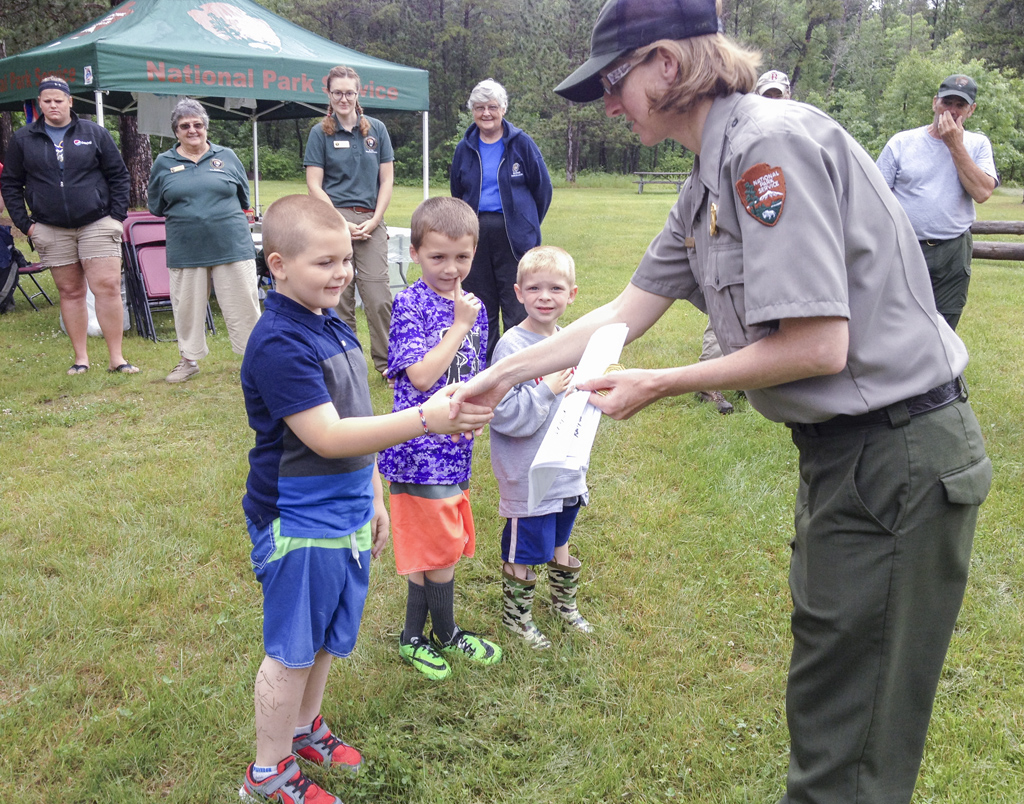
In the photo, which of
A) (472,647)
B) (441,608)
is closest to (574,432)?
(441,608)

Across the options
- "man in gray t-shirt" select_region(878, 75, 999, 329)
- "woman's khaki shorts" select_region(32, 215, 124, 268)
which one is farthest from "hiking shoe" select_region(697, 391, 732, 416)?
"woman's khaki shorts" select_region(32, 215, 124, 268)

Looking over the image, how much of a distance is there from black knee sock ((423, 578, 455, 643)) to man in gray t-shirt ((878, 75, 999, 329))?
4.00 m

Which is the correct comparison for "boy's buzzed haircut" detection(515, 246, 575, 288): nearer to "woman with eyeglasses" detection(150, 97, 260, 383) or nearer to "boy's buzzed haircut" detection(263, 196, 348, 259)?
"boy's buzzed haircut" detection(263, 196, 348, 259)

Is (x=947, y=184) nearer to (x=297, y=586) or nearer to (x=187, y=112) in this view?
(x=297, y=586)

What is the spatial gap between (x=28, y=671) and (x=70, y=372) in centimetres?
489

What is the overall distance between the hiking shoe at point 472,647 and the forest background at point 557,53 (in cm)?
4574

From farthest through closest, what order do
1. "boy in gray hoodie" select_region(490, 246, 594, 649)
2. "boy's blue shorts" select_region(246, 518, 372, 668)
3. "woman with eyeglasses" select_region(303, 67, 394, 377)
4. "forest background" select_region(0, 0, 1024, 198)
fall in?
"forest background" select_region(0, 0, 1024, 198)
"woman with eyeglasses" select_region(303, 67, 394, 377)
"boy in gray hoodie" select_region(490, 246, 594, 649)
"boy's blue shorts" select_region(246, 518, 372, 668)

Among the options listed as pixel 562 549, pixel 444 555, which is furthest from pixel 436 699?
pixel 562 549

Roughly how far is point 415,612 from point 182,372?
481 cm

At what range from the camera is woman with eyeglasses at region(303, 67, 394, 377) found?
21.5 feet

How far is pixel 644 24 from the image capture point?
1705mm

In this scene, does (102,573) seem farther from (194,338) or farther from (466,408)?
(194,338)

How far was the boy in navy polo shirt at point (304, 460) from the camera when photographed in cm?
203

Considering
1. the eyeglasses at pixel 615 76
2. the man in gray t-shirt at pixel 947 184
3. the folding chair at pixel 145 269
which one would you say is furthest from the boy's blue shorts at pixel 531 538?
the folding chair at pixel 145 269
